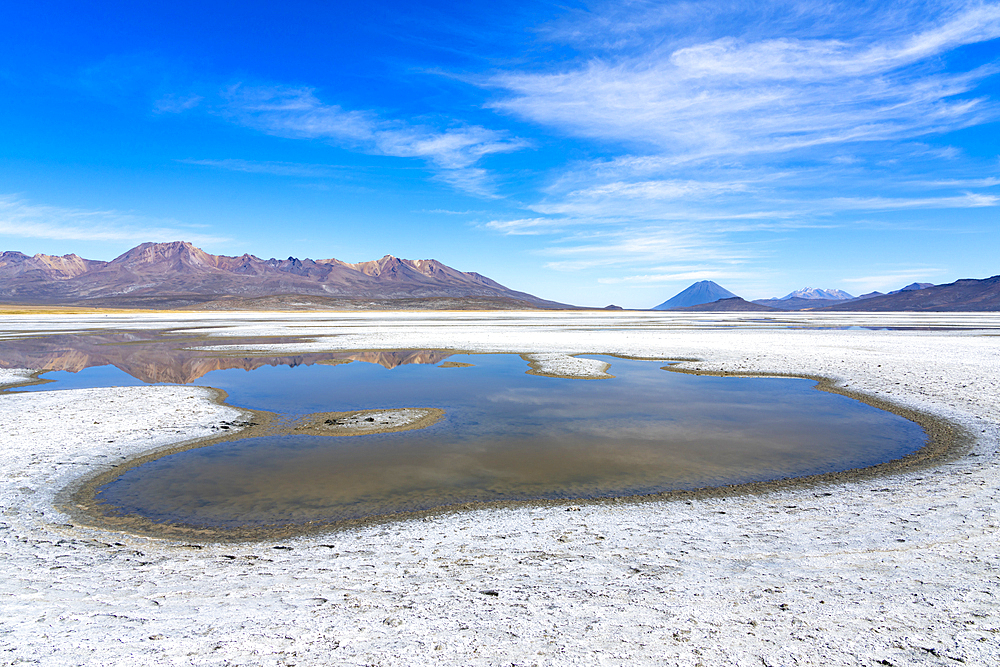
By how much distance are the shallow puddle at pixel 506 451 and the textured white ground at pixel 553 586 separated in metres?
1.00

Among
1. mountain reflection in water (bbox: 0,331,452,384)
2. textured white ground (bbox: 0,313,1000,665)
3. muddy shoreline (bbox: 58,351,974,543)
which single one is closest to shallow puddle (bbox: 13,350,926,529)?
muddy shoreline (bbox: 58,351,974,543)

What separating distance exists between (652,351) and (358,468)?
69.5ft

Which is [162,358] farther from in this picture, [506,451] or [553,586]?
[553,586]

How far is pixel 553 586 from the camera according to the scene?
16.4 ft

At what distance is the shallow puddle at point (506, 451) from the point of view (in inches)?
307

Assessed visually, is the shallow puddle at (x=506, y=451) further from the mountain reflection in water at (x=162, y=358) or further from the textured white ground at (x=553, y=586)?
the mountain reflection in water at (x=162, y=358)

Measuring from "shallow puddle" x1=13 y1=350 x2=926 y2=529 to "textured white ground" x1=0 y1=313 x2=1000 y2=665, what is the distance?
3.27 feet

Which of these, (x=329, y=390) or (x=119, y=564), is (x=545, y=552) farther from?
(x=329, y=390)

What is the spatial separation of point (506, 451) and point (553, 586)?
5.20m

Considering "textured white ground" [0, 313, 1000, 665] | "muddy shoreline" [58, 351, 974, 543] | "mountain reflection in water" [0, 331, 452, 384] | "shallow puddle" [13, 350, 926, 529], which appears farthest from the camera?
"mountain reflection in water" [0, 331, 452, 384]

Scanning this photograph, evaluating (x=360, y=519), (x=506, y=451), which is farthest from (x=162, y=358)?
(x=360, y=519)

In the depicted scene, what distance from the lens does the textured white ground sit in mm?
4000

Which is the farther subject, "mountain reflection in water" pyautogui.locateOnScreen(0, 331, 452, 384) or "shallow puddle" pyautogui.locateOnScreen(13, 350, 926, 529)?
"mountain reflection in water" pyautogui.locateOnScreen(0, 331, 452, 384)

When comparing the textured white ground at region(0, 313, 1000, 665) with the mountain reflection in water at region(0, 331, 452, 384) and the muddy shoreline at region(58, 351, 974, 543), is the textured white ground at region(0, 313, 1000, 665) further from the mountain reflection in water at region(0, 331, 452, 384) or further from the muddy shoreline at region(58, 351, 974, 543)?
the mountain reflection in water at region(0, 331, 452, 384)
